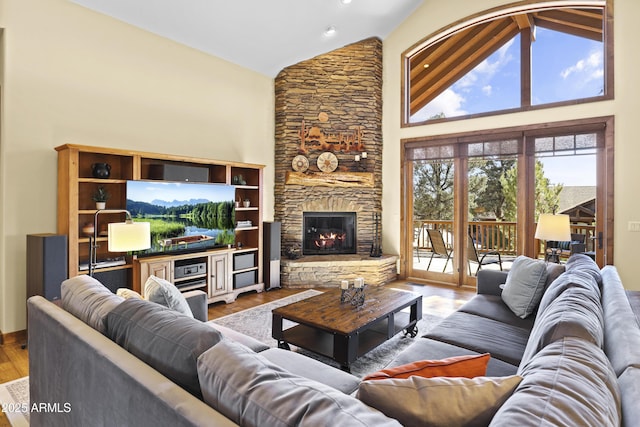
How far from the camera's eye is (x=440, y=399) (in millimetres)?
964

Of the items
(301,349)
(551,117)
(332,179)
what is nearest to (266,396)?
(301,349)

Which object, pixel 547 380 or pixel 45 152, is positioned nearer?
pixel 547 380

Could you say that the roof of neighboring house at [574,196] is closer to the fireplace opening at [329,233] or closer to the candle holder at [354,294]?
the fireplace opening at [329,233]

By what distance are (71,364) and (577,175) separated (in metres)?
5.62

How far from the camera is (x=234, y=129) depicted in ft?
17.2

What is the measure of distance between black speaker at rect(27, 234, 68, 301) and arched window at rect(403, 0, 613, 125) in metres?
5.18

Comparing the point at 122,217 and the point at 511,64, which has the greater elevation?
the point at 511,64

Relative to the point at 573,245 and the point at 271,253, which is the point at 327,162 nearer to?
the point at 271,253

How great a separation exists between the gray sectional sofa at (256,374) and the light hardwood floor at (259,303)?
1.18 meters

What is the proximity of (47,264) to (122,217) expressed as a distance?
0.99 m

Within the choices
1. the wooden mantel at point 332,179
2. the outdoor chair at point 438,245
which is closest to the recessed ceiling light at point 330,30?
the wooden mantel at point 332,179

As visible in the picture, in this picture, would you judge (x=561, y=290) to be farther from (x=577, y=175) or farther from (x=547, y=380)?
(x=577, y=175)

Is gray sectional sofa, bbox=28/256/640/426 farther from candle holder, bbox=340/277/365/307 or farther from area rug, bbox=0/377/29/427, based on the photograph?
candle holder, bbox=340/277/365/307

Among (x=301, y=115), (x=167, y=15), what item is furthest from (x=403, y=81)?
(x=167, y=15)
